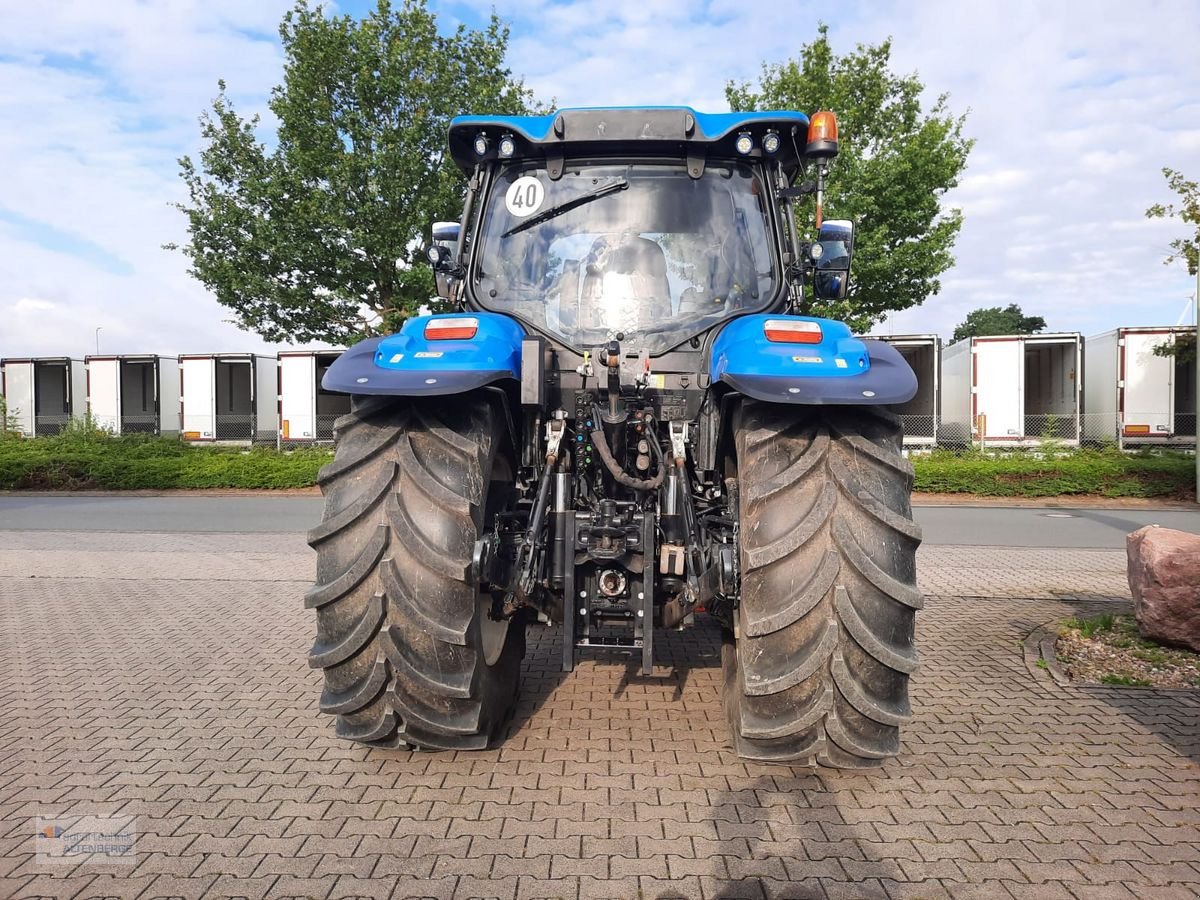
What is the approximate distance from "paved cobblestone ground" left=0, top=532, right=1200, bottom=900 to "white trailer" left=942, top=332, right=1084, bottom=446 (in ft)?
50.4

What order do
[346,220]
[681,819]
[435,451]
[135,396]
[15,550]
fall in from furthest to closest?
[135,396], [346,220], [15,550], [435,451], [681,819]

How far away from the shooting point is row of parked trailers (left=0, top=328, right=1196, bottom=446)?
18.5 m

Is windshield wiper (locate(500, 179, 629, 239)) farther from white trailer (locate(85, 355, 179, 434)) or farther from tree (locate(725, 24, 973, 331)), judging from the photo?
white trailer (locate(85, 355, 179, 434))

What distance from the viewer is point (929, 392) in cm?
1944

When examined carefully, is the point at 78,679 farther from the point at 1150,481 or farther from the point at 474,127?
the point at 1150,481

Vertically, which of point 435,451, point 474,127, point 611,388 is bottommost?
point 435,451

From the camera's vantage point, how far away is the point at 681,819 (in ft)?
10.2

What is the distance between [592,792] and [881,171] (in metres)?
18.6

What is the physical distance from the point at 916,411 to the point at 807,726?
18778mm

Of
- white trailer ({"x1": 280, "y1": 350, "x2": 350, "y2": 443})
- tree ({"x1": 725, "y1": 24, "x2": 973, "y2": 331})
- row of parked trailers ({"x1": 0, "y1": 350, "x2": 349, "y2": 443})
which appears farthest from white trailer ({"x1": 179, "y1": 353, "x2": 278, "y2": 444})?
tree ({"x1": 725, "y1": 24, "x2": 973, "y2": 331})

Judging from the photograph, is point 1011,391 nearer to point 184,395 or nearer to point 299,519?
point 299,519

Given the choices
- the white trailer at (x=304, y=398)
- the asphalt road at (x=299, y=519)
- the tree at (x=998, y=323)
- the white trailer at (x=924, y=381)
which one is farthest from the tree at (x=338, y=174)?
the tree at (x=998, y=323)

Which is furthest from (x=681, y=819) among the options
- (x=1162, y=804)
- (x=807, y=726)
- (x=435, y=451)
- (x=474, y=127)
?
(x=474, y=127)

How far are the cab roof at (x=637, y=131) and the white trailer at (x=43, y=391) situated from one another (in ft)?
86.0
